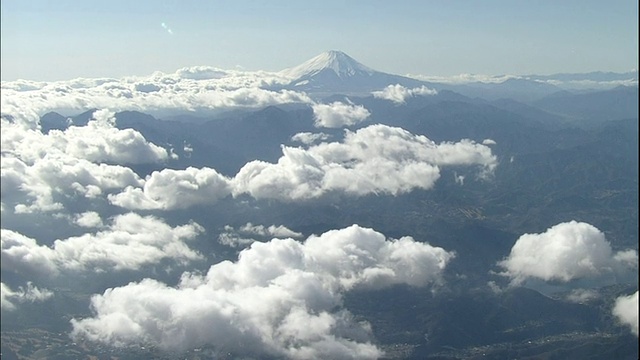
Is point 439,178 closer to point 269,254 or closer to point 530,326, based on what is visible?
point 530,326

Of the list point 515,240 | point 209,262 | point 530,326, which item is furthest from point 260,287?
point 515,240

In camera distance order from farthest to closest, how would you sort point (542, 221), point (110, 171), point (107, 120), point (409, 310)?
1. point (107, 120)
2. point (542, 221)
3. point (110, 171)
4. point (409, 310)

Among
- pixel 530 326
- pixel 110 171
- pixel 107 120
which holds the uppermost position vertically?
pixel 107 120

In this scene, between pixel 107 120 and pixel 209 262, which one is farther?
pixel 107 120

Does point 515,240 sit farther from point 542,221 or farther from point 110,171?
point 110,171

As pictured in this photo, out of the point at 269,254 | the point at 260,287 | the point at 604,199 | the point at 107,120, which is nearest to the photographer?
the point at 260,287

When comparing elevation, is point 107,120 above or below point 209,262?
above

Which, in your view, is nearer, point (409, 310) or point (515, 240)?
point (409, 310)

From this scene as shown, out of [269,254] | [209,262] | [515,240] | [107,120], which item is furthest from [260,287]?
[107,120]

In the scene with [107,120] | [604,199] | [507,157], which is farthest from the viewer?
[507,157]

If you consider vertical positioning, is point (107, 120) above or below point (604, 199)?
above
